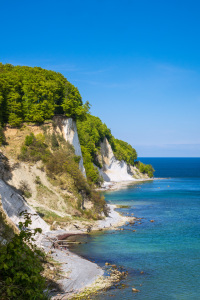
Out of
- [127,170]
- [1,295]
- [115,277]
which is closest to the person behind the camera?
[1,295]

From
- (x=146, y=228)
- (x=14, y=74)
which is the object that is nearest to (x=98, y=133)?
(x=14, y=74)

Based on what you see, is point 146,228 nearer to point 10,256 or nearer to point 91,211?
point 91,211

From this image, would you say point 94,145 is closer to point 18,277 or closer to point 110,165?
point 110,165

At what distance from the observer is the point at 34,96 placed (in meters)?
53.7

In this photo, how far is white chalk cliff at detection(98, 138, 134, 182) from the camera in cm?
11469

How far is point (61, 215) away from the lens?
1534 inches

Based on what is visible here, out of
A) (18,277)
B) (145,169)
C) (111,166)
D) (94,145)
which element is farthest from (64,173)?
(145,169)

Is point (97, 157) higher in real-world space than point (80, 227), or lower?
higher

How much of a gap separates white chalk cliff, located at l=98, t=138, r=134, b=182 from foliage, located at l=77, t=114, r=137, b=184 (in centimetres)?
276

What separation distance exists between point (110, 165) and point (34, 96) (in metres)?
70.5

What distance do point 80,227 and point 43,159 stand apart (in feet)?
44.6

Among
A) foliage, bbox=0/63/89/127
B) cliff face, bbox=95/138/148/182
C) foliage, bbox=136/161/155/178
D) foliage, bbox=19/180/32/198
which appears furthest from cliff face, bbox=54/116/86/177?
foliage, bbox=136/161/155/178

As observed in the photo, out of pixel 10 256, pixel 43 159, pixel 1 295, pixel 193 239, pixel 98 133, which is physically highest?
pixel 98 133

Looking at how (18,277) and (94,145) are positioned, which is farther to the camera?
(94,145)
